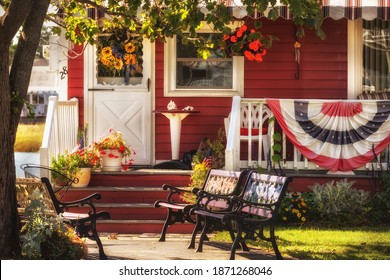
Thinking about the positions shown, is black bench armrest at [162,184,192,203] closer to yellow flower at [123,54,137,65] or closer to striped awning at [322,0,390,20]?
yellow flower at [123,54,137,65]

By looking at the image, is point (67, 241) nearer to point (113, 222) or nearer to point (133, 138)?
point (113, 222)

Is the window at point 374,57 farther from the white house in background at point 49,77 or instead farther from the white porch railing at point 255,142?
the white house in background at point 49,77

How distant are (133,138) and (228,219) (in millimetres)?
4782

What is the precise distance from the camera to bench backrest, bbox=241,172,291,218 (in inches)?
368

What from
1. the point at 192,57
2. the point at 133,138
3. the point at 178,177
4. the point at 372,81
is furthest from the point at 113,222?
the point at 372,81

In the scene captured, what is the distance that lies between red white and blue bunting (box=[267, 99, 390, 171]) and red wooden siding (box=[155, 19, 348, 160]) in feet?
4.83

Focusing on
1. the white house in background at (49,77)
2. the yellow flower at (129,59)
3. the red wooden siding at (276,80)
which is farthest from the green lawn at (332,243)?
the white house in background at (49,77)

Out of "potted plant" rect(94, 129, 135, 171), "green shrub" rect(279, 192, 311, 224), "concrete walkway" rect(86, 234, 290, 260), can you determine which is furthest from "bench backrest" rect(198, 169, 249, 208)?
"potted plant" rect(94, 129, 135, 171)

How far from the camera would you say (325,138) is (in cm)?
1226

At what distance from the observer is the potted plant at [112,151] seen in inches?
499

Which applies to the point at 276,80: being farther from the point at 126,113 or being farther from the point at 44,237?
the point at 44,237

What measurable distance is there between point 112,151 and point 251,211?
3368 mm
